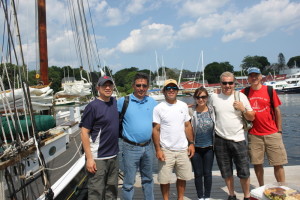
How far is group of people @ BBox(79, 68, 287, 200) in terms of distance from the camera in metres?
3.14

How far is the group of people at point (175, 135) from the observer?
314 cm

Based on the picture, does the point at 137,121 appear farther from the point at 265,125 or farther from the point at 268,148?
the point at 268,148

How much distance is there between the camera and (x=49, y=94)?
6.12 metres

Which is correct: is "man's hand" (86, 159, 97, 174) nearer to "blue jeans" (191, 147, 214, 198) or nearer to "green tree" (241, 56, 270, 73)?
"blue jeans" (191, 147, 214, 198)

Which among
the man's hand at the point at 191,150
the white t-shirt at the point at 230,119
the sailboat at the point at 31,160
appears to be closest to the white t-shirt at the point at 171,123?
the man's hand at the point at 191,150

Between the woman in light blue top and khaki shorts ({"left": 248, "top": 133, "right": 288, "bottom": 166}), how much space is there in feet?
2.19

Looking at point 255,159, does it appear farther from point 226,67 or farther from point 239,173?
point 226,67

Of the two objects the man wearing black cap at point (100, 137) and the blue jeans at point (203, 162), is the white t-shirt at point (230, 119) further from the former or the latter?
the man wearing black cap at point (100, 137)

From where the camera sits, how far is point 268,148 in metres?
3.69

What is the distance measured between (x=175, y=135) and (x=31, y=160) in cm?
218

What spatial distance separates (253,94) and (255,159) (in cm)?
98

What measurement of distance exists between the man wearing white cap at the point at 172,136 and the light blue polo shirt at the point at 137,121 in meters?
0.12

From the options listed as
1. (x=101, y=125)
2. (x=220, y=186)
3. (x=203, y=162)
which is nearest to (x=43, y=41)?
(x=101, y=125)

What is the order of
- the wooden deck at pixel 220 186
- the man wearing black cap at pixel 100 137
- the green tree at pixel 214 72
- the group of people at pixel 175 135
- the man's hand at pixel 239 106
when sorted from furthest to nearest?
1. the green tree at pixel 214 72
2. the wooden deck at pixel 220 186
3. the man's hand at pixel 239 106
4. the group of people at pixel 175 135
5. the man wearing black cap at pixel 100 137
